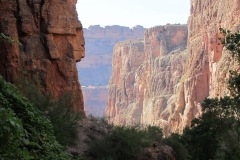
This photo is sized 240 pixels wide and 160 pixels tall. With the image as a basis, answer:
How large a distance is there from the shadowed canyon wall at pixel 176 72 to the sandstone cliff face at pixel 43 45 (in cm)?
2127

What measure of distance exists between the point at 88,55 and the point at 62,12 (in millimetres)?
152417

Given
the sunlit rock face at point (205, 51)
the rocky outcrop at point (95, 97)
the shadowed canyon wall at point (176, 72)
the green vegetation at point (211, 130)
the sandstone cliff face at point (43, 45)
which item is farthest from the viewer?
the rocky outcrop at point (95, 97)

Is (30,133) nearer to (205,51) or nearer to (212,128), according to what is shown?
(212,128)

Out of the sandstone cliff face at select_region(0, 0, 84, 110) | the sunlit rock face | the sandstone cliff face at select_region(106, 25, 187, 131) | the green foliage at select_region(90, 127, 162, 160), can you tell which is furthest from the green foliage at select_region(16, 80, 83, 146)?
the sandstone cliff face at select_region(106, 25, 187, 131)

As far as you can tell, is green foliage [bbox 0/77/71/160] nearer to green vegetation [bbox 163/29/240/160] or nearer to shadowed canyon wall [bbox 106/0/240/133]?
green vegetation [bbox 163/29/240/160]

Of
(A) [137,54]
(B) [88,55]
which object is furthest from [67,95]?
(B) [88,55]

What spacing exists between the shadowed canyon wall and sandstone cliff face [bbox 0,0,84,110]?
21.3 meters

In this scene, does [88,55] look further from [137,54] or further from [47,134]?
[47,134]

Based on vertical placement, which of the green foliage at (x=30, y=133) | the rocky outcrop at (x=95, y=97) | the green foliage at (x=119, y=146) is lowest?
the rocky outcrop at (x=95, y=97)

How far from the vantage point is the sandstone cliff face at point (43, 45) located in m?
22.6

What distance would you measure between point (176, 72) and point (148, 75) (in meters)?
10.8

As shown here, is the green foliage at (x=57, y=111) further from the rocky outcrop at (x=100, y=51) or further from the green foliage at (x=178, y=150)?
the rocky outcrop at (x=100, y=51)

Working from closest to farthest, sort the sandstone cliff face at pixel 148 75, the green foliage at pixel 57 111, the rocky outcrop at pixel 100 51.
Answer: the green foliage at pixel 57 111 → the sandstone cliff face at pixel 148 75 → the rocky outcrop at pixel 100 51

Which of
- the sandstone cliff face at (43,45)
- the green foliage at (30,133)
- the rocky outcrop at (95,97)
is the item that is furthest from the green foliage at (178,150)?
the rocky outcrop at (95,97)
